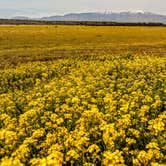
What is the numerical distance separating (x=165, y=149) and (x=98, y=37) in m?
48.5

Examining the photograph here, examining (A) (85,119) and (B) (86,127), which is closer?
(B) (86,127)

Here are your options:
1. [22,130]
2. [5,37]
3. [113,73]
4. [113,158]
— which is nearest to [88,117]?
[22,130]

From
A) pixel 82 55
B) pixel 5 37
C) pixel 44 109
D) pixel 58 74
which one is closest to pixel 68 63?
pixel 58 74

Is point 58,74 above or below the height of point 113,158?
below

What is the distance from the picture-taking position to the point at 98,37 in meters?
59.7

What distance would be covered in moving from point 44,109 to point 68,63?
15.0m

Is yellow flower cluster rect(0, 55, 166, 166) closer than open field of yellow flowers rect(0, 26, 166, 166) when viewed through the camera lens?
Yes

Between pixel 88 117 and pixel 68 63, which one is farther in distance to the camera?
pixel 68 63

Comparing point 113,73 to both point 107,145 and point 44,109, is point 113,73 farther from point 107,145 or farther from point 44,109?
point 107,145

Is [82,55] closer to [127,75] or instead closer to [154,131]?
[127,75]

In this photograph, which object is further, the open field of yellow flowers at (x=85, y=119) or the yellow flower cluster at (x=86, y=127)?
the open field of yellow flowers at (x=85, y=119)

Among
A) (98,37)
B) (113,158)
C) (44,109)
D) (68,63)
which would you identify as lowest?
(98,37)

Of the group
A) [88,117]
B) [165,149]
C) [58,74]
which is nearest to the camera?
[165,149]

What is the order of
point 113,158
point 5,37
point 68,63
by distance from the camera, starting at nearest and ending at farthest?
point 113,158 → point 68,63 → point 5,37
